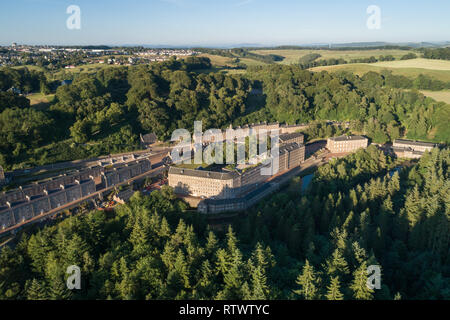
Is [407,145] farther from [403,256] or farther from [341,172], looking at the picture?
[403,256]

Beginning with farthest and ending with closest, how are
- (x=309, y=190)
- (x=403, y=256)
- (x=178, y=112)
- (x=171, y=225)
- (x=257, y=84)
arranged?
(x=257, y=84) → (x=178, y=112) → (x=309, y=190) → (x=403, y=256) → (x=171, y=225)

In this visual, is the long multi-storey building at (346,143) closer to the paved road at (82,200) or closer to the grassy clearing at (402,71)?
the paved road at (82,200)

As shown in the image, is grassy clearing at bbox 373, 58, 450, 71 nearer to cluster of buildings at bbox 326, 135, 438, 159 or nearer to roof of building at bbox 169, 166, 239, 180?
cluster of buildings at bbox 326, 135, 438, 159

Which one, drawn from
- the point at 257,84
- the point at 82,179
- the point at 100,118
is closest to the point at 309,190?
the point at 82,179


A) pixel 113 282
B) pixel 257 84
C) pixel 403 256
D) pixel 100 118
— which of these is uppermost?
pixel 257 84

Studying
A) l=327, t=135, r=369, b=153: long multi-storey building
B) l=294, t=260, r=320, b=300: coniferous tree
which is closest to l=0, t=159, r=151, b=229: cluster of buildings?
l=294, t=260, r=320, b=300: coniferous tree

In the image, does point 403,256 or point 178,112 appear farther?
point 178,112
